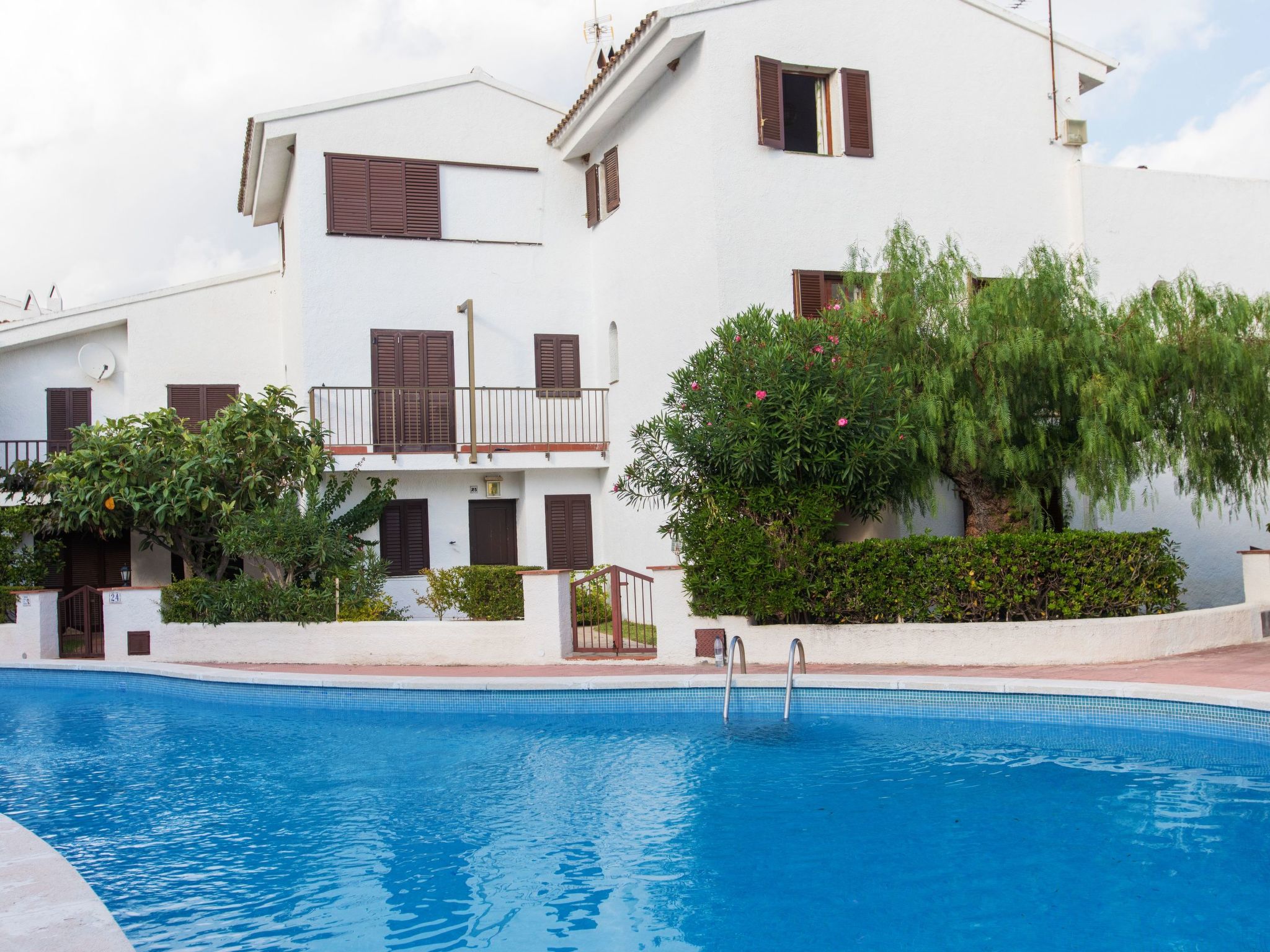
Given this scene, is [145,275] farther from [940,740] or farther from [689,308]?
[940,740]

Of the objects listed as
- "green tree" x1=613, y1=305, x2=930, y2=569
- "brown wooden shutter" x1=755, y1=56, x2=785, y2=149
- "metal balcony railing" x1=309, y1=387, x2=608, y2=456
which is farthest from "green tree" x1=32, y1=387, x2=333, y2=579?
"brown wooden shutter" x1=755, y1=56, x2=785, y2=149

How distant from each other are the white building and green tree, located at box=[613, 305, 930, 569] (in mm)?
2325

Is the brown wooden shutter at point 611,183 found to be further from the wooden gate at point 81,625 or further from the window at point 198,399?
the wooden gate at point 81,625

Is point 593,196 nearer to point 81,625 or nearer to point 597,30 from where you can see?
point 597,30

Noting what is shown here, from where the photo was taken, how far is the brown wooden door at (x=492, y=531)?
683 inches

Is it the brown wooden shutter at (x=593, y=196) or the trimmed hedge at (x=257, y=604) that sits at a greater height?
the brown wooden shutter at (x=593, y=196)

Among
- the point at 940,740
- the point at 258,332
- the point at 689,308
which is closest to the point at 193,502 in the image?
the point at 258,332

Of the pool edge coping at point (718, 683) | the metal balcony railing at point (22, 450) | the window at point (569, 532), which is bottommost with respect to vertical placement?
the pool edge coping at point (718, 683)

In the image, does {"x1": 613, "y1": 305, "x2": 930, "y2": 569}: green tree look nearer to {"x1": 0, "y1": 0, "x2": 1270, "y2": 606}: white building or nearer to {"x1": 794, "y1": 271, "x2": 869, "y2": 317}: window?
{"x1": 794, "y1": 271, "x2": 869, "y2": 317}: window

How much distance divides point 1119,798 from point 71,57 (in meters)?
20.4

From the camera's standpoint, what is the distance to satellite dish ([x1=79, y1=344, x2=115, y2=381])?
18203 mm

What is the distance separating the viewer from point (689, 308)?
576 inches

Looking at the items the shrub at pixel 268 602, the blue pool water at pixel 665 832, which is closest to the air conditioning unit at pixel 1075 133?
the blue pool water at pixel 665 832

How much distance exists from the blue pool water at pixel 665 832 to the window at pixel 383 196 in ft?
29.6
